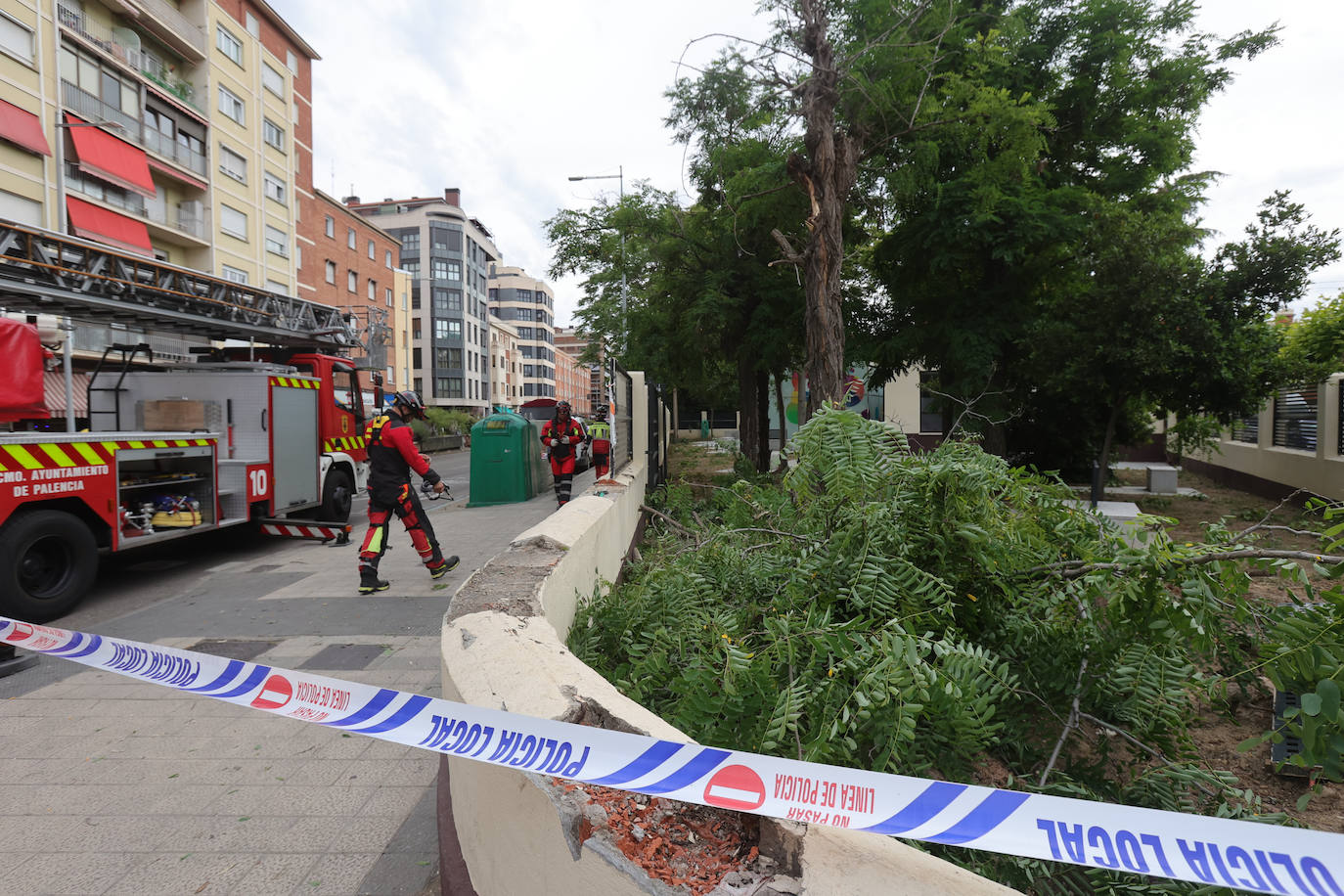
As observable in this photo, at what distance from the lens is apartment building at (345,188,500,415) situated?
68.4 metres

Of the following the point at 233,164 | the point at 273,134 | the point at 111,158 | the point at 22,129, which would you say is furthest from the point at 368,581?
the point at 273,134

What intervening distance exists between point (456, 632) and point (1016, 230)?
36.2 feet

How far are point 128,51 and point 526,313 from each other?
272 ft

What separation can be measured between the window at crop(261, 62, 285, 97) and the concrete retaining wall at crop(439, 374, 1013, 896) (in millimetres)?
40408

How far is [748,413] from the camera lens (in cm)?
1550

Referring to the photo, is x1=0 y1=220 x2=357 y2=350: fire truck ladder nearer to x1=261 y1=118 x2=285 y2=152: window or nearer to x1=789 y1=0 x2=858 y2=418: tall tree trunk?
x1=789 y1=0 x2=858 y2=418: tall tree trunk

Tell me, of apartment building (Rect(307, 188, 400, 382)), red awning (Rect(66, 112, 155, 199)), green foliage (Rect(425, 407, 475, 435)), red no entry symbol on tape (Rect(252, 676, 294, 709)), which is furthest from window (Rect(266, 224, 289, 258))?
red no entry symbol on tape (Rect(252, 676, 294, 709))

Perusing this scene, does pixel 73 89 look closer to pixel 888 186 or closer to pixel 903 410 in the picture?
pixel 888 186

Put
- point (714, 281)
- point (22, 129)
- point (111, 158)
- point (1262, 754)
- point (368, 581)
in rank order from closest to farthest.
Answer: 1. point (1262, 754)
2. point (368, 581)
3. point (714, 281)
4. point (22, 129)
5. point (111, 158)

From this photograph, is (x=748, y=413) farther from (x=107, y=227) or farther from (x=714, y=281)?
(x=107, y=227)

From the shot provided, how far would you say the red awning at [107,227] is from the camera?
22.6 meters

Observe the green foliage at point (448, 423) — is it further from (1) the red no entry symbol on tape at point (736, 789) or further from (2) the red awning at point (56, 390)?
(1) the red no entry symbol on tape at point (736, 789)

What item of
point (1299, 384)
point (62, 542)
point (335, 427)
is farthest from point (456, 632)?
point (1299, 384)

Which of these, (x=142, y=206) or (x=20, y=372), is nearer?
(x=20, y=372)
